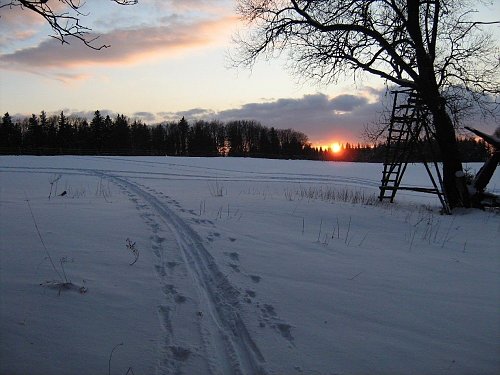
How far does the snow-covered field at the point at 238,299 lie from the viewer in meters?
3.12

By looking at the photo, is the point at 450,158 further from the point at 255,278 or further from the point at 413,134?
the point at 255,278

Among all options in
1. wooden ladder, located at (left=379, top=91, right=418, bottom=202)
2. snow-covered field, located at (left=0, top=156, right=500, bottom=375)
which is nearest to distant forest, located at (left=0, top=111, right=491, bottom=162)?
wooden ladder, located at (left=379, top=91, right=418, bottom=202)

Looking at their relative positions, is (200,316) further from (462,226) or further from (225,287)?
(462,226)

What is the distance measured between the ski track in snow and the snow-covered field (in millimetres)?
16

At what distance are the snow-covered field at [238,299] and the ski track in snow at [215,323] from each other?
A: 2 centimetres

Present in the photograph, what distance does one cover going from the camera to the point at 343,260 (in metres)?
5.75

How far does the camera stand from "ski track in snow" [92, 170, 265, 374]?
3041 millimetres

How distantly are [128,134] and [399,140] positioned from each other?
76.5m

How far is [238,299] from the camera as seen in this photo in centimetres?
417

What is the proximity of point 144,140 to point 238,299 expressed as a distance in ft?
300

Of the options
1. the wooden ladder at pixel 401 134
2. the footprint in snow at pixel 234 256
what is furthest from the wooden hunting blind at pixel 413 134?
the footprint in snow at pixel 234 256

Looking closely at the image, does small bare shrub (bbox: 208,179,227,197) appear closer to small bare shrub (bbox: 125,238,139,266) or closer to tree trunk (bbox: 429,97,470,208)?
small bare shrub (bbox: 125,238,139,266)

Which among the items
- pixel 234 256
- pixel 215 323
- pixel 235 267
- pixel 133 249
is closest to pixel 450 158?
pixel 234 256

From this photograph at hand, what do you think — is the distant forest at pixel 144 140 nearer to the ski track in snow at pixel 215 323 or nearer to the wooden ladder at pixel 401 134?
the wooden ladder at pixel 401 134
